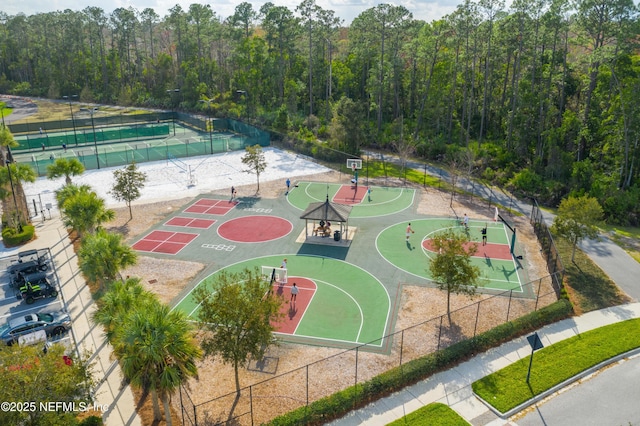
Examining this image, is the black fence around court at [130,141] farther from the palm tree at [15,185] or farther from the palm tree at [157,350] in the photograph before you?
the palm tree at [157,350]

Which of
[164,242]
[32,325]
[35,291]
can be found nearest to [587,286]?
[164,242]

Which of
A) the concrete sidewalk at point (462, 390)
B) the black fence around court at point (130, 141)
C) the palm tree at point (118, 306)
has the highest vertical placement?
the palm tree at point (118, 306)

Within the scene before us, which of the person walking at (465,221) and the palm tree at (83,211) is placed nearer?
the palm tree at (83,211)

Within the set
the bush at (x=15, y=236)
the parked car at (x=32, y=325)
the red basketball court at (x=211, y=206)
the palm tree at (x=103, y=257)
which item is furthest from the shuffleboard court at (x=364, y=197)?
the parked car at (x=32, y=325)

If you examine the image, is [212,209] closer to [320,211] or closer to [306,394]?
[320,211]

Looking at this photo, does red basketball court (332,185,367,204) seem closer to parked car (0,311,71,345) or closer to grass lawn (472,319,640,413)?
grass lawn (472,319,640,413)

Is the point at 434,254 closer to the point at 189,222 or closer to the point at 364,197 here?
the point at 364,197

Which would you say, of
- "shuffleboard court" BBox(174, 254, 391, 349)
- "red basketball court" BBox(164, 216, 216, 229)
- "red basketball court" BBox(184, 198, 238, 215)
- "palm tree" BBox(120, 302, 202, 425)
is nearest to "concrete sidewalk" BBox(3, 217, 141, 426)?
"palm tree" BBox(120, 302, 202, 425)
